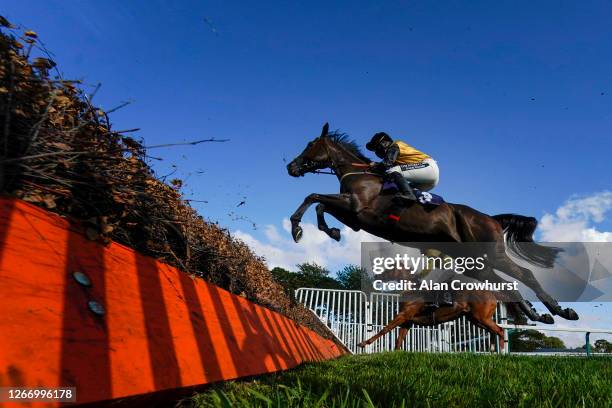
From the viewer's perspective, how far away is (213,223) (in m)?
4.29

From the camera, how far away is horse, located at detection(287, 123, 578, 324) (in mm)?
6137

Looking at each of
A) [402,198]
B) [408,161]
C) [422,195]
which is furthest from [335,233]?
[408,161]

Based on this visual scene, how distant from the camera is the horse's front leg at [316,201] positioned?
20.4ft

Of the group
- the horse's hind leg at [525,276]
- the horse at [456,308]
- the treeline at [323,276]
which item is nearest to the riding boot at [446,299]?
the horse at [456,308]

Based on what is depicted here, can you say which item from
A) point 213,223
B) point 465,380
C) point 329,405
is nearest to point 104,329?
point 329,405

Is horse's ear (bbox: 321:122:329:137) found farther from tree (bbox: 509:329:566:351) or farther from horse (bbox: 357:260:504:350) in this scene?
tree (bbox: 509:329:566:351)

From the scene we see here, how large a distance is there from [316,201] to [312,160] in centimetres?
120

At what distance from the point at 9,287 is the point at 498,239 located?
6462mm

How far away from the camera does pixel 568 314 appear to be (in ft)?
18.2

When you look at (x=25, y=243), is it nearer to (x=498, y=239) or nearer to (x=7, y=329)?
(x=7, y=329)

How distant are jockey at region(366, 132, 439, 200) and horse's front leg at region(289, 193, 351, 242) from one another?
33.4 inches

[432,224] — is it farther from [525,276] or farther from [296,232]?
[296,232]

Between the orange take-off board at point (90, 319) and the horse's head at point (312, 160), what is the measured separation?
522cm

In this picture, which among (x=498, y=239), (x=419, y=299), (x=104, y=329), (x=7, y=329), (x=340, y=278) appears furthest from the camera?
(x=340, y=278)
